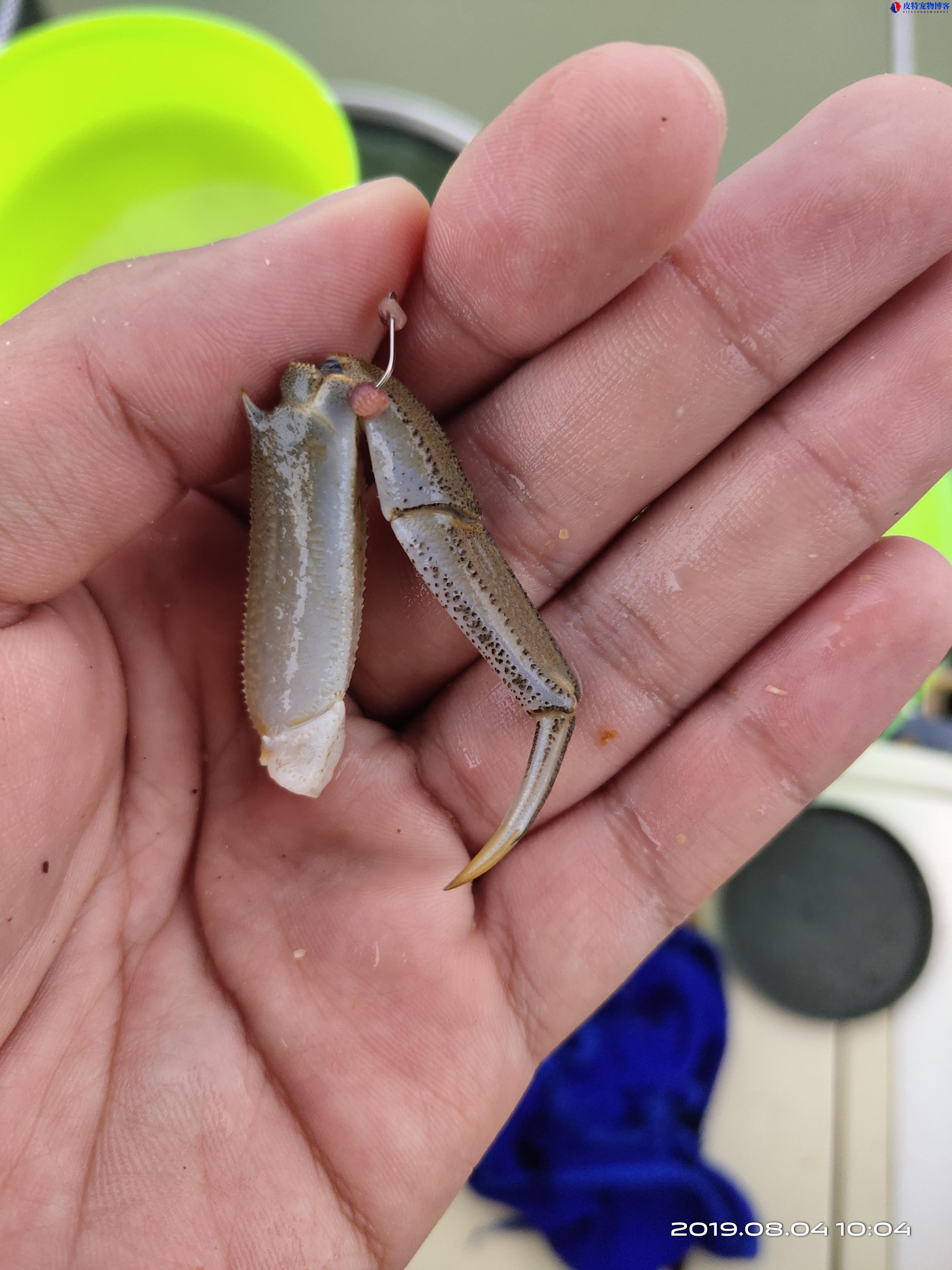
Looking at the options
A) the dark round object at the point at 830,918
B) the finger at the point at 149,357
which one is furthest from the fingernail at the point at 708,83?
the dark round object at the point at 830,918

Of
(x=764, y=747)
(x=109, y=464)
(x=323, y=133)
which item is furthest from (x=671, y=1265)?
(x=323, y=133)

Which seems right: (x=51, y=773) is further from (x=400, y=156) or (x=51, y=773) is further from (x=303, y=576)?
(x=400, y=156)

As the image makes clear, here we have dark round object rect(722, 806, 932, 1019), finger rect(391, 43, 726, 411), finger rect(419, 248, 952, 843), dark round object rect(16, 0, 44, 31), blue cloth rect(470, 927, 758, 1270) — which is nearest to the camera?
finger rect(391, 43, 726, 411)

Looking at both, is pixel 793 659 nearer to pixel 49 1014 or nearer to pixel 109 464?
pixel 109 464

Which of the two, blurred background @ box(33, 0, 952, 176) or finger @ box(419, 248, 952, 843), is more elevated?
blurred background @ box(33, 0, 952, 176)

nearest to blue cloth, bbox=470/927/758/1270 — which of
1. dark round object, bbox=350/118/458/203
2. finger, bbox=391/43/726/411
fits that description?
finger, bbox=391/43/726/411

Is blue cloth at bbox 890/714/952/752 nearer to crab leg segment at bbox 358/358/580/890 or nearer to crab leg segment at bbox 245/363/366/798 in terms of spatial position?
crab leg segment at bbox 358/358/580/890
